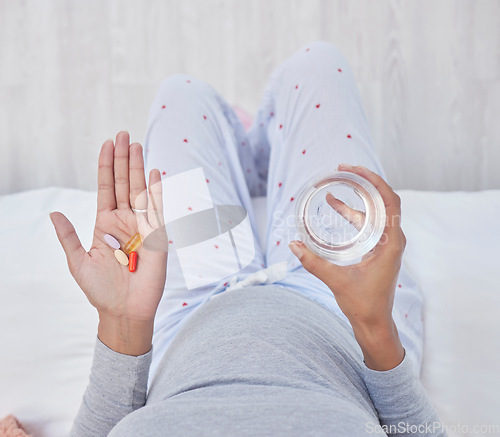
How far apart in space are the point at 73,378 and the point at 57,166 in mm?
607

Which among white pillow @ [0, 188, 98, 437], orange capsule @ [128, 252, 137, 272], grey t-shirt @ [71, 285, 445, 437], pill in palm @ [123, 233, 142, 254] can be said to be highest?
pill in palm @ [123, 233, 142, 254]

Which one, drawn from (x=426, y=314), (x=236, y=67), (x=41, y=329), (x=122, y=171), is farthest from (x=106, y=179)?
(x=236, y=67)

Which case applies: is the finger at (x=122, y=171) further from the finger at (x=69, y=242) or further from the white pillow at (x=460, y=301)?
the white pillow at (x=460, y=301)

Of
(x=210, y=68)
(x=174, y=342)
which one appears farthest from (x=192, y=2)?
(x=174, y=342)

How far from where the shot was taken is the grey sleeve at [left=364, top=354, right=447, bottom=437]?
20.6 inches

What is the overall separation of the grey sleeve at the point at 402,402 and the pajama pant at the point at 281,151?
13 cm

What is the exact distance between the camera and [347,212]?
0.53 meters

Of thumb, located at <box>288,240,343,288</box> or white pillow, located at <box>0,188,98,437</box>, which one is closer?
thumb, located at <box>288,240,343,288</box>

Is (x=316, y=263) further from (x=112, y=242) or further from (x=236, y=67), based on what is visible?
(x=236, y=67)

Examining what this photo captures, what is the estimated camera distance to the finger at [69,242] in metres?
0.53

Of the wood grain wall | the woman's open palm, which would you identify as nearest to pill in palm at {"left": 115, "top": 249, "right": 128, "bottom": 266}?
the woman's open palm

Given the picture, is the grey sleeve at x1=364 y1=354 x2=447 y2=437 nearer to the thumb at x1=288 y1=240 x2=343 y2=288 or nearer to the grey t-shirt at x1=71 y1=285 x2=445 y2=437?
the grey t-shirt at x1=71 y1=285 x2=445 y2=437

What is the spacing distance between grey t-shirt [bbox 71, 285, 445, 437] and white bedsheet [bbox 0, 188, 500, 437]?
204 mm

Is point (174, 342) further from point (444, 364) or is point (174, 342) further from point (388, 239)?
point (444, 364)
